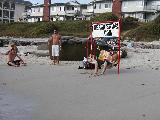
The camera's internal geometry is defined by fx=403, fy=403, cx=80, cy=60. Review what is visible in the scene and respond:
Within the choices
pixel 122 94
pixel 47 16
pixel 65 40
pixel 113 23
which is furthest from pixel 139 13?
pixel 122 94

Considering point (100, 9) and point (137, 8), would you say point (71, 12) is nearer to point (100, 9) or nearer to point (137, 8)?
point (100, 9)

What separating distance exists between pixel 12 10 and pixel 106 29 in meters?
104

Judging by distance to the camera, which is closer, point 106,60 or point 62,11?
point 106,60

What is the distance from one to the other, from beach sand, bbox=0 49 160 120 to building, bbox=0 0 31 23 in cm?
9837

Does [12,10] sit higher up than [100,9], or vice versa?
[12,10]

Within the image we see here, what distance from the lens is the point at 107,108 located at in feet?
27.6

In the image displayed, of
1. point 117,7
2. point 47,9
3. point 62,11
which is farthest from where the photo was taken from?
point 47,9

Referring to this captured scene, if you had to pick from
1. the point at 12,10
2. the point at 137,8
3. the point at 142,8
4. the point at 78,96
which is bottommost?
the point at 78,96

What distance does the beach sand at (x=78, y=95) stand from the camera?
7.75 m

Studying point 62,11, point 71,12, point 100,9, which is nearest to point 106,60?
point 100,9

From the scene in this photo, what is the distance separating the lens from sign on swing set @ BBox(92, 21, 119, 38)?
1457 centimetres

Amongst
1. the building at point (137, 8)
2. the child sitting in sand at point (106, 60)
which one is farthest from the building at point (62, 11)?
the child sitting in sand at point (106, 60)

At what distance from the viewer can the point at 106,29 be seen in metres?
14.8

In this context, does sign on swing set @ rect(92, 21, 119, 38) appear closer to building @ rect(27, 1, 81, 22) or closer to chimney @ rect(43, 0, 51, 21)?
building @ rect(27, 1, 81, 22)
